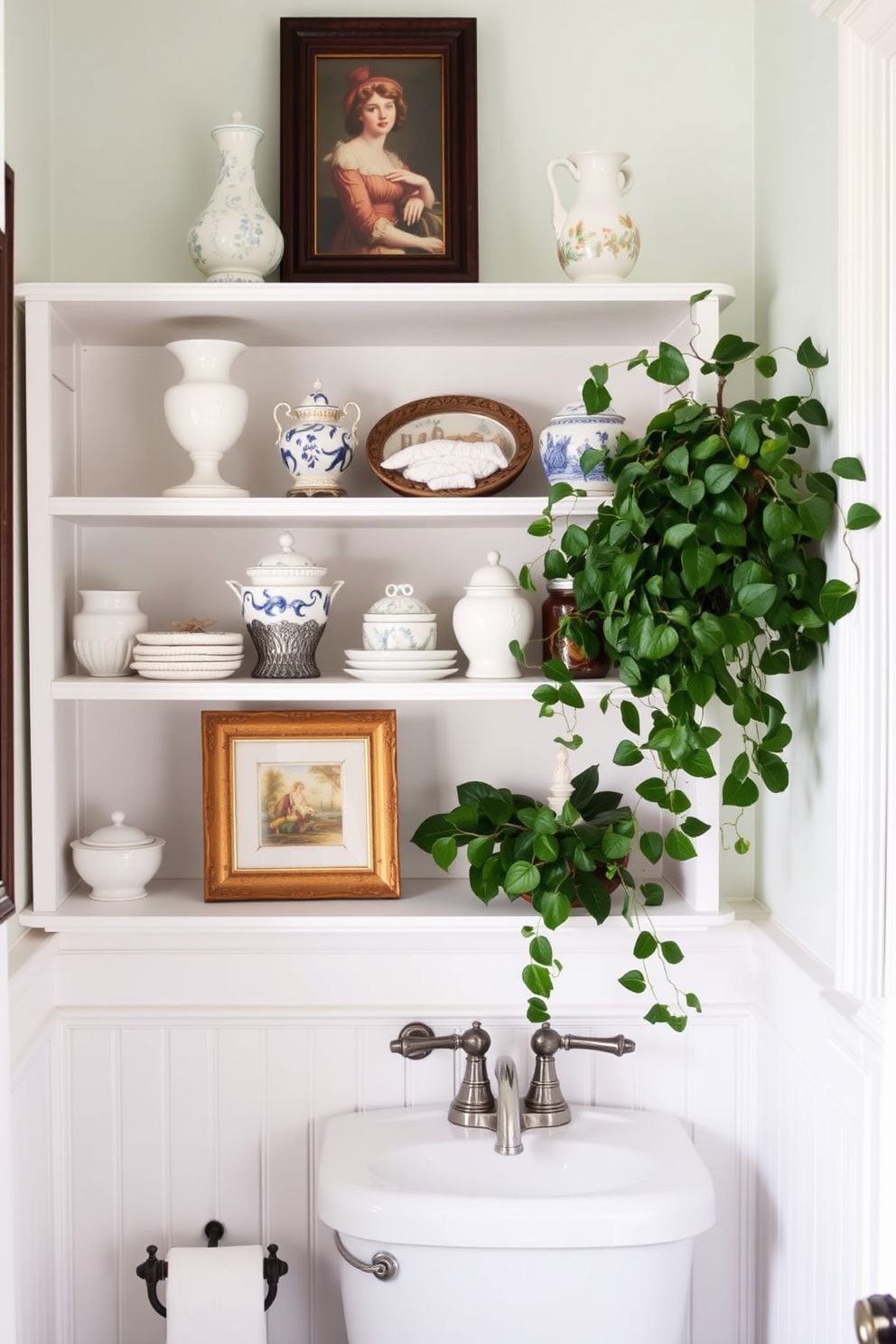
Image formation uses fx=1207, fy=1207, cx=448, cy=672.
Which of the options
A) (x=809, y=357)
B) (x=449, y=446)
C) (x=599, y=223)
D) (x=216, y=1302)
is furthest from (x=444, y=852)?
(x=599, y=223)

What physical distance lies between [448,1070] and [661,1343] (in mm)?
471

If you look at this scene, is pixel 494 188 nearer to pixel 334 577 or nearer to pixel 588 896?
pixel 334 577

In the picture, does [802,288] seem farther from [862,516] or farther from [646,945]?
[646,945]

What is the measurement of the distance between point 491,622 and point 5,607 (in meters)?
0.66

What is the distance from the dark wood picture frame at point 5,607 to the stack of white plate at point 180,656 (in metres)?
0.23

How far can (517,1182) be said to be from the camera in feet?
5.63

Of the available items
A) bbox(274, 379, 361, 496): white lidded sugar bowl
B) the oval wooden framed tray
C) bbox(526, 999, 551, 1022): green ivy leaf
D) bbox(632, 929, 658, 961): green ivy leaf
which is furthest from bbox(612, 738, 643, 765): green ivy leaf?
bbox(274, 379, 361, 496): white lidded sugar bowl

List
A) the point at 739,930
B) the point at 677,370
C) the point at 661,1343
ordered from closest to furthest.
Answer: the point at 677,370 → the point at 661,1343 → the point at 739,930

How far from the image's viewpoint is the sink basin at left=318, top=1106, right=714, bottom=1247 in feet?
5.19

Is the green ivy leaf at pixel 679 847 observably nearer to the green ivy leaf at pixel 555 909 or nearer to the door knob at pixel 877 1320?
the green ivy leaf at pixel 555 909

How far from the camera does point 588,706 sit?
6.17ft

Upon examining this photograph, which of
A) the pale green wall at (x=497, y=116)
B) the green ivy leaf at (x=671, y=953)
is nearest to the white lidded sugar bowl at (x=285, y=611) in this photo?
the pale green wall at (x=497, y=116)

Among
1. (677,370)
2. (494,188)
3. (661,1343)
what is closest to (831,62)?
(677,370)

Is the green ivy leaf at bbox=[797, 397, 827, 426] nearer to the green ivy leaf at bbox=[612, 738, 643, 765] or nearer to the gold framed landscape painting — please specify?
the green ivy leaf at bbox=[612, 738, 643, 765]
